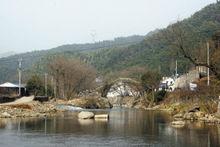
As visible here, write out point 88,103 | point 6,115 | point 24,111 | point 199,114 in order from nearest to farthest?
point 199,114 → point 6,115 → point 24,111 → point 88,103

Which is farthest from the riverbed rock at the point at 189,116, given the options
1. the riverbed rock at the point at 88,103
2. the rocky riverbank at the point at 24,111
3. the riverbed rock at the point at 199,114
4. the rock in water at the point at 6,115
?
the riverbed rock at the point at 88,103

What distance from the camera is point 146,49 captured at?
156 m

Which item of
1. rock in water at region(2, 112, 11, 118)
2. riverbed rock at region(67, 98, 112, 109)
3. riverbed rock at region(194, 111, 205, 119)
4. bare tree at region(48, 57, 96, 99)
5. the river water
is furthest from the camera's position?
bare tree at region(48, 57, 96, 99)

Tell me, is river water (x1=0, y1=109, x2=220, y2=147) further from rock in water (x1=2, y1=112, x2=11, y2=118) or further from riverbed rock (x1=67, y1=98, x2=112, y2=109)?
riverbed rock (x1=67, y1=98, x2=112, y2=109)

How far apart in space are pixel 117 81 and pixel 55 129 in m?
98.4

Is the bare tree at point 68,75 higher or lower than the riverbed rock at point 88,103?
higher

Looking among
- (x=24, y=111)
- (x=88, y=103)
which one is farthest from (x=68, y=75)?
(x=24, y=111)

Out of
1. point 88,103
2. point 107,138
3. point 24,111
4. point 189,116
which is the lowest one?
point 107,138

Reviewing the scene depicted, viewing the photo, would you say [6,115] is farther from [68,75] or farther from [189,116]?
[68,75]

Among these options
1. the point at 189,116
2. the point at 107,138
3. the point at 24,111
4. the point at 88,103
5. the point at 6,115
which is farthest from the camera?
the point at 88,103

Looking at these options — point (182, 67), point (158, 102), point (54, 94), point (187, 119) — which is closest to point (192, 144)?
point (187, 119)

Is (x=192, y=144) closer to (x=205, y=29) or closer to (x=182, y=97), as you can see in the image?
(x=182, y=97)

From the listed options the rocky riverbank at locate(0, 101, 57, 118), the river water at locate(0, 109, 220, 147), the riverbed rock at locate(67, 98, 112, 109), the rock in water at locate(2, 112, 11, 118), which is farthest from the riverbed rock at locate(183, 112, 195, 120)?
the riverbed rock at locate(67, 98, 112, 109)

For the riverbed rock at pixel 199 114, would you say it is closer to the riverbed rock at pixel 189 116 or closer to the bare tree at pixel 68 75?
the riverbed rock at pixel 189 116
